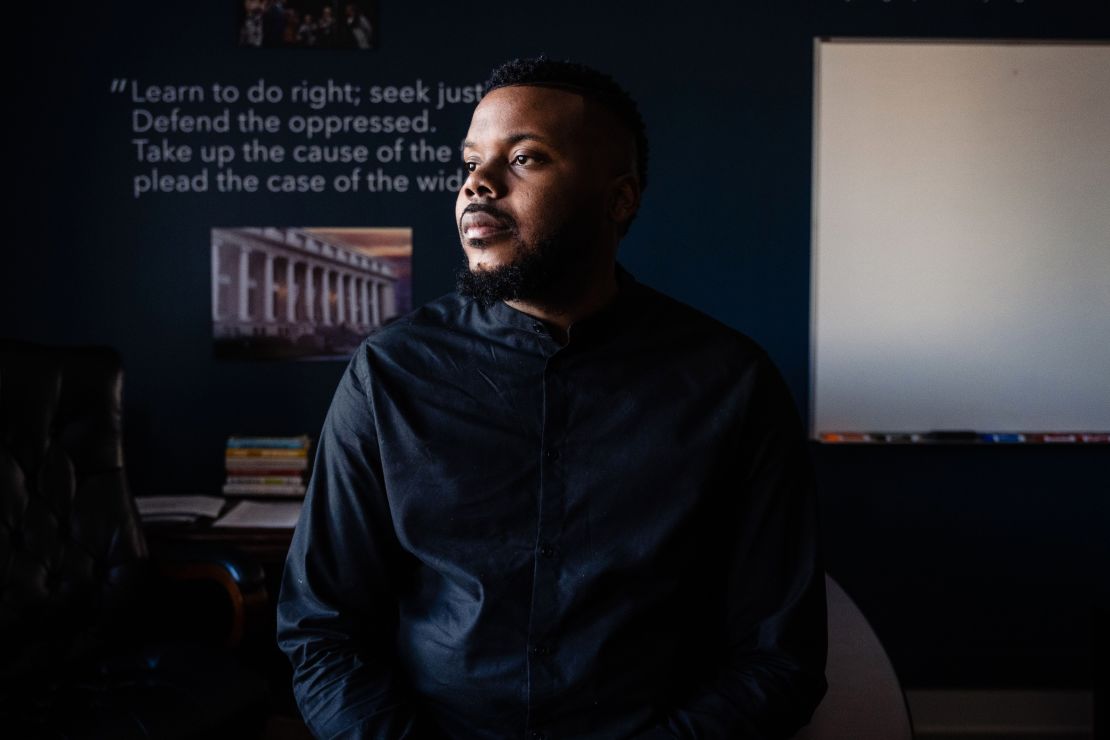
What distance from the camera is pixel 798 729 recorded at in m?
1.07

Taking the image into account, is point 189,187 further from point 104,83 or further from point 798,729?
point 798,729

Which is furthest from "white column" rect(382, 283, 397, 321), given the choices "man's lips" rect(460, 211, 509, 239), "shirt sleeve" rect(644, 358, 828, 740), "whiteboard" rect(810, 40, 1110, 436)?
"shirt sleeve" rect(644, 358, 828, 740)

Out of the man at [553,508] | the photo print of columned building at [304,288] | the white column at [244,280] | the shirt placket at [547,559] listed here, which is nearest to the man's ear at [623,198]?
the man at [553,508]

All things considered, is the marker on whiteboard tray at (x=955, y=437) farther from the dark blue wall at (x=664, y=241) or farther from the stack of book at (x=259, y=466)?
the stack of book at (x=259, y=466)

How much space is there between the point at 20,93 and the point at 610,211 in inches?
86.9

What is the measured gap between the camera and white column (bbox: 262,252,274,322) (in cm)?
258

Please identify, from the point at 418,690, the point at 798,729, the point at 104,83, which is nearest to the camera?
the point at 798,729

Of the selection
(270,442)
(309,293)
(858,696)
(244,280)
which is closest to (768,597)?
(858,696)

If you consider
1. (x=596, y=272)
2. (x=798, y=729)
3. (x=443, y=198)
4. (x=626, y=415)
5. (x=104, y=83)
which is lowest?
(x=798, y=729)

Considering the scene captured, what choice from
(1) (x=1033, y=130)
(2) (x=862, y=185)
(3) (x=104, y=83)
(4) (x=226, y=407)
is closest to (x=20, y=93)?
(3) (x=104, y=83)

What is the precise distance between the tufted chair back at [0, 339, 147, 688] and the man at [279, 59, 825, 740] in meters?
1.05

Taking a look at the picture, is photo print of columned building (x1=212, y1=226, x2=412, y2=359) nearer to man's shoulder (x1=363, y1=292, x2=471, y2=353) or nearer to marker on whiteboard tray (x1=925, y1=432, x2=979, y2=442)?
man's shoulder (x1=363, y1=292, x2=471, y2=353)

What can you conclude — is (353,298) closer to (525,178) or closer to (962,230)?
(525,178)

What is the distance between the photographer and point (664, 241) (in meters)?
2.62
